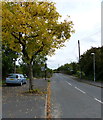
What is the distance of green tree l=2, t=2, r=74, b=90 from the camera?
13781 millimetres

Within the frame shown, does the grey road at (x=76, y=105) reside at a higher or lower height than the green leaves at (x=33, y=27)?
lower

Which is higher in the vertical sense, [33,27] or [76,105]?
[33,27]

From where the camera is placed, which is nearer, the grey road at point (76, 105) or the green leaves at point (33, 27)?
the grey road at point (76, 105)

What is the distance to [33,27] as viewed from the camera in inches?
557

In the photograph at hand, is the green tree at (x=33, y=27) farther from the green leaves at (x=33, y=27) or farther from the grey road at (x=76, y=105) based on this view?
the grey road at (x=76, y=105)

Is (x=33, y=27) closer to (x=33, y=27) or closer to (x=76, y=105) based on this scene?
(x=33, y=27)

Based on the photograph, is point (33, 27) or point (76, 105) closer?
point (76, 105)

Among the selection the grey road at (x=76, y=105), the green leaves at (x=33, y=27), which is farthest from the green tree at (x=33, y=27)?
the grey road at (x=76, y=105)

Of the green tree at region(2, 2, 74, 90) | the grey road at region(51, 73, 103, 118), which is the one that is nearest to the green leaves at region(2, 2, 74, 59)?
the green tree at region(2, 2, 74, 90)

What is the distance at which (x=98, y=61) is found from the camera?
43094mm

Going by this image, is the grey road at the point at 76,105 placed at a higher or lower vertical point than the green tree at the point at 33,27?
lower

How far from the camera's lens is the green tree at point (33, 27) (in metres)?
13.8

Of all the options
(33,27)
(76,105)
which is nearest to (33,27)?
(33,27)

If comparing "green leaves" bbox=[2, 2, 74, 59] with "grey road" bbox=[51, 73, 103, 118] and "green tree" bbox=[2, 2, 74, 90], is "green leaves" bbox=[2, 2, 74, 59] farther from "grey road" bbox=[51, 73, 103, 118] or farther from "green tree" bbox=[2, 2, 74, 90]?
"grey road" bbox=[51, 73, 103, 118]
